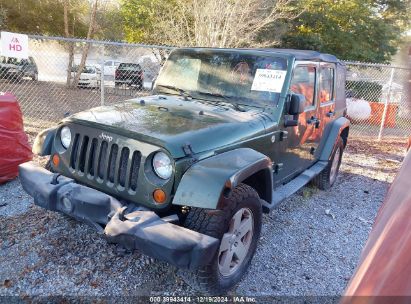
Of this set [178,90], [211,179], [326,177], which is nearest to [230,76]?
[178,90]

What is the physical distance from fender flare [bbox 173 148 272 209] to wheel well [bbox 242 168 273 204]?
1.22ft

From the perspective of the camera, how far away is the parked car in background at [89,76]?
12341mm

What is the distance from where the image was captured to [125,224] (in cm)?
239

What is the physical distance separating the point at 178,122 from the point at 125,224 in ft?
3.52

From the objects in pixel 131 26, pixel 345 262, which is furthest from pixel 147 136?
pixel 131 26

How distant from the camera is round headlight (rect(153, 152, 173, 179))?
265 cm

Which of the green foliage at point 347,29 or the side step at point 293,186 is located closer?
the side step at point 293,186

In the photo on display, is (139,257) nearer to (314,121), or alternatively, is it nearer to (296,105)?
(296,105)

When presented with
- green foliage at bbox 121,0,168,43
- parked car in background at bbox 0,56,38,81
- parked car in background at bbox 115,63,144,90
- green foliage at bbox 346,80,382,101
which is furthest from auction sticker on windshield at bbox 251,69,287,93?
green foliage at bbox 121,0,168,43

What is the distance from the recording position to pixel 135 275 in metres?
3.04

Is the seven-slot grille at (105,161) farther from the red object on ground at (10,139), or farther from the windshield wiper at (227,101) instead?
the red object on ground at (10,139)

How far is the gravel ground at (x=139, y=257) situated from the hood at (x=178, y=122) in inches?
45.8

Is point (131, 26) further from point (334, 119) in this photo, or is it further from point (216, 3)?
point (334, 119)

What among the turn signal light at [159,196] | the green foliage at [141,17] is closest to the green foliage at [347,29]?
the green foliage at [141,17]
